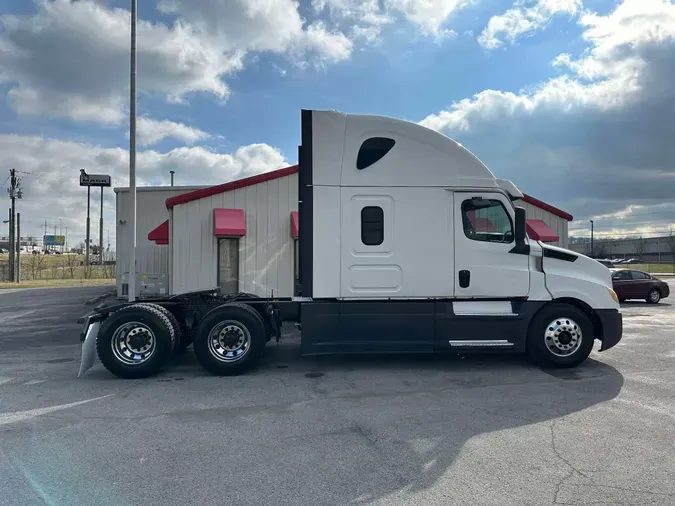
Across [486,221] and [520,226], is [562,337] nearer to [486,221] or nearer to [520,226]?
[520,226]

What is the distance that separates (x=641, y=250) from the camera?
89125 mm

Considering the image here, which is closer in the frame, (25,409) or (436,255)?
(25,409)

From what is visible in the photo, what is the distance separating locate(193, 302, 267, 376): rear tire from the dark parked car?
16.7 metres

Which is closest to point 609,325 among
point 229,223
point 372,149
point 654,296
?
point 372,149

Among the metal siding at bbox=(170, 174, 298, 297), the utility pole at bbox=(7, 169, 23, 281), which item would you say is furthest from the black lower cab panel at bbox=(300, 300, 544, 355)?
the utility pole at bbox=(7, 169, 23, 281)

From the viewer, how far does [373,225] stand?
23.1 feet

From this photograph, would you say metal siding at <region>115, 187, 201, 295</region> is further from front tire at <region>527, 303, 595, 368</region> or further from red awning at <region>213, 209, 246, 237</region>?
front tire at <region>527, 303, 595, 368</region>

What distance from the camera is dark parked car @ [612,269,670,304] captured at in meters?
18.1

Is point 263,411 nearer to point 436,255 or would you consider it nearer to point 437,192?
point 436,255

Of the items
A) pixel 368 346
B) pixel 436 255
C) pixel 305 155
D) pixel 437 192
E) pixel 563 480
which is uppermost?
pixel 305 155

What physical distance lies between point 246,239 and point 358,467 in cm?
1097

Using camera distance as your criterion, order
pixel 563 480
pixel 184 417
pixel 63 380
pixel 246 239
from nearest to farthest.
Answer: pixel 563 480 < pixel 184 417 < pixel 63 380 < pixel 246 239

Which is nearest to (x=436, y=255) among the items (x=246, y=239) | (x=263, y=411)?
(x=263, y=411)

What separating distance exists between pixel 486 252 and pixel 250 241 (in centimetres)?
863
